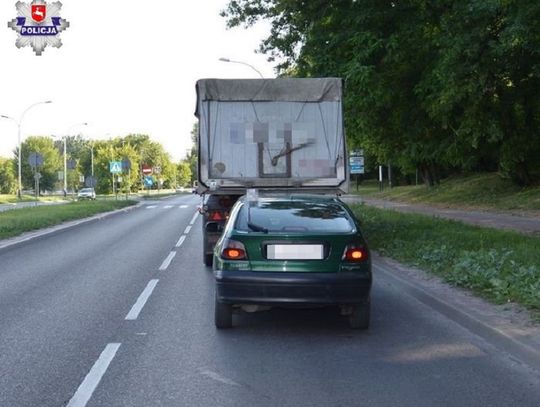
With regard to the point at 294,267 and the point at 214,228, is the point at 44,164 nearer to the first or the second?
the point at 214,228

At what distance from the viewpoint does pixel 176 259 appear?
13.0m

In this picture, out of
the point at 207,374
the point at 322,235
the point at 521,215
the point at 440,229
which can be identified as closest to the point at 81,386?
the point at 207,374

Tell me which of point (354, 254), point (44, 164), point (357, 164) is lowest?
point (354, 254)

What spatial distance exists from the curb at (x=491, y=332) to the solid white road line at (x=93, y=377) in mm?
3577

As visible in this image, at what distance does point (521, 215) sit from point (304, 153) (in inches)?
472

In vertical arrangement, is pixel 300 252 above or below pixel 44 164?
below

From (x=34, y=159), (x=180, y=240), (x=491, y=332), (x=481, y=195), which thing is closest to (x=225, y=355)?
(x=491, y=332)

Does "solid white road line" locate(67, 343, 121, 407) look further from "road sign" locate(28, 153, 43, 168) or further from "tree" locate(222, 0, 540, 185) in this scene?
"road sign" locate(28, 153, 43, 168)

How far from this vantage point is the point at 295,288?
628 centimetres

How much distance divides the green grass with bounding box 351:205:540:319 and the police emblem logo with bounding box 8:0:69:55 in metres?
9.94

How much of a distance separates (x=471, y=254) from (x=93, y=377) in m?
7.00

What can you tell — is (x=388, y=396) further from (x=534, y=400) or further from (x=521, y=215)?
(x=521, y=215)

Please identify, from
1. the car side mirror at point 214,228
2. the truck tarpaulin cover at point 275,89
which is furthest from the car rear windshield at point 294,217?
the truck tarpaulin cover at point 275,89

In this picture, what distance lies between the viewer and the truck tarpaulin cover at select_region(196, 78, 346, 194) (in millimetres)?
11023
